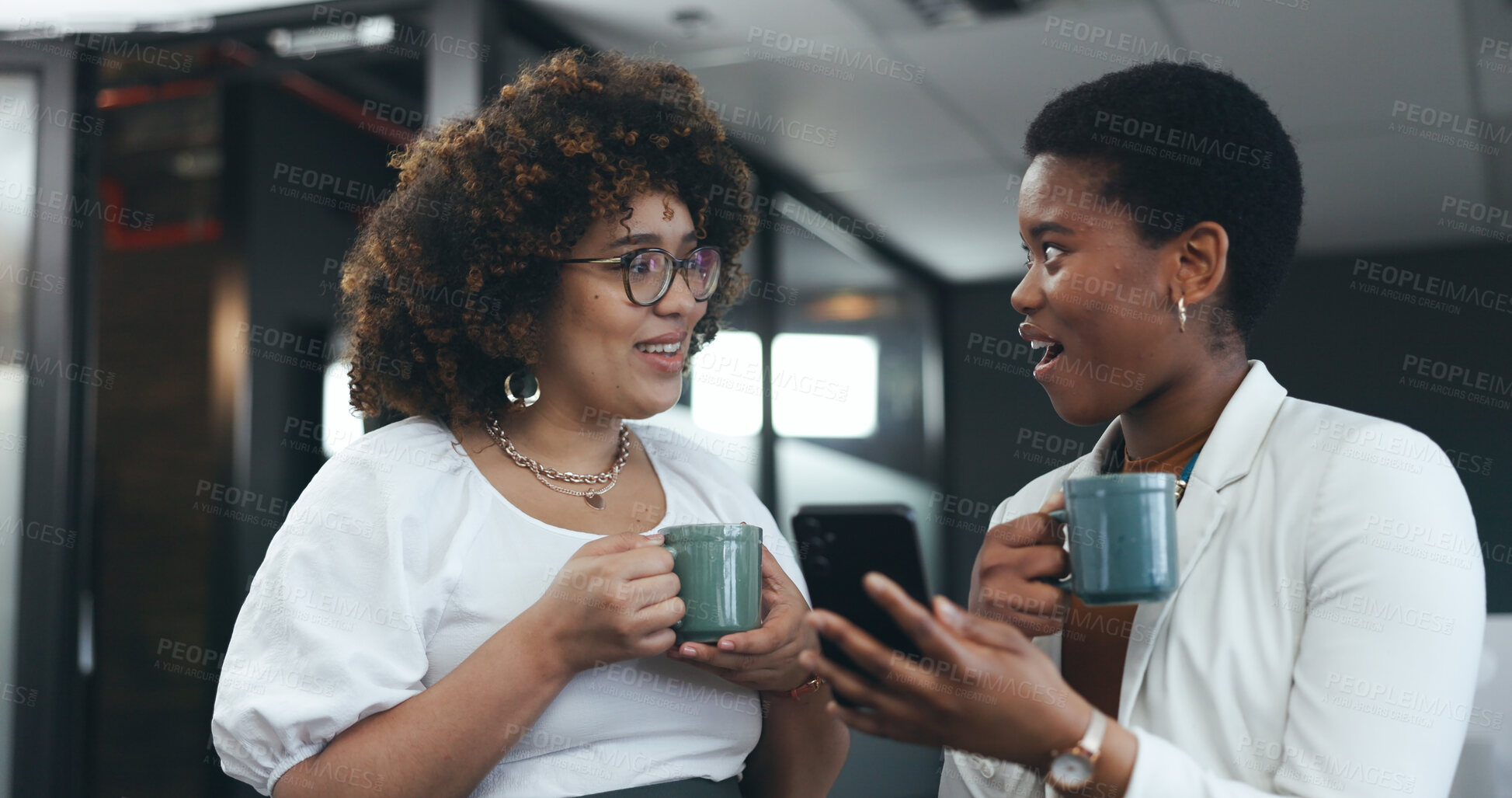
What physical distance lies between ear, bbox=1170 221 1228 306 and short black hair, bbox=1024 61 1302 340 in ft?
0.04

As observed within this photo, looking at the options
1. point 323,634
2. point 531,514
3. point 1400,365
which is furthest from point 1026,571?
point 1400,365

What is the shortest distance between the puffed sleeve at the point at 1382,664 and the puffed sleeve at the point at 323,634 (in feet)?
2.60

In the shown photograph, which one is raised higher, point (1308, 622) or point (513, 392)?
point (513, 392)

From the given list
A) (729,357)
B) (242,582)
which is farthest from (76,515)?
(729,357)

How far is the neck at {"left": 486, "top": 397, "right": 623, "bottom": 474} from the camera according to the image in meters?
1.51

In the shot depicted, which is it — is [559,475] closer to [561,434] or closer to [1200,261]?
[561,434]

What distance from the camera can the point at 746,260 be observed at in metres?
4.99

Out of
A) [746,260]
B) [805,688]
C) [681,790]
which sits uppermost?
[746,260]

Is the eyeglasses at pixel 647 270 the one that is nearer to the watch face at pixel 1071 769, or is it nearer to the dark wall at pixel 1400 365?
the watch face at pixel 1071 769

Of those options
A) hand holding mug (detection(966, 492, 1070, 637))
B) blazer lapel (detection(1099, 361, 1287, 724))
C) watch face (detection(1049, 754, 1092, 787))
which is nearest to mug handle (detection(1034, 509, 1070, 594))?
hand holding mug (detection(966, 492, 1070, 637))

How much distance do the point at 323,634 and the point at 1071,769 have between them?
0.79 meters

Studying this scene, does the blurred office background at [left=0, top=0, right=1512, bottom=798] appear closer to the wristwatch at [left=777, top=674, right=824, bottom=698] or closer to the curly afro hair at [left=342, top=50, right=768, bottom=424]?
the wristwatch at [left=777, top=674, right=824, bottom=698]

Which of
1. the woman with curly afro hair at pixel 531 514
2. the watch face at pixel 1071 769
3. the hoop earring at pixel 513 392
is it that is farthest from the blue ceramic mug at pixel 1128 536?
the hoop earring at pixel 513 392

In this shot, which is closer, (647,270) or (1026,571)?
(1026,571)
